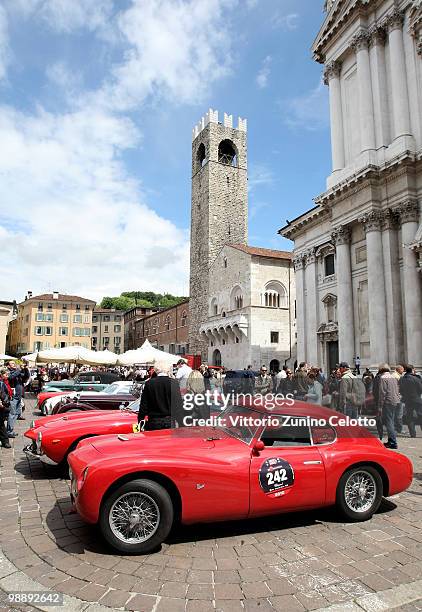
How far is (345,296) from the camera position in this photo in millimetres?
20500

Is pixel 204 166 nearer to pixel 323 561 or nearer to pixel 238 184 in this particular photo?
pixel 238 184

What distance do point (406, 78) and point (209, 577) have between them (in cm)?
2201

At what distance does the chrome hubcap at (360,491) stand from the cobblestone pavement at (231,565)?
0.19 m

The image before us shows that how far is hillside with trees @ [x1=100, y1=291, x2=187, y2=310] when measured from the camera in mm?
99887

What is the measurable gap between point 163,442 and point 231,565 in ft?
4.23

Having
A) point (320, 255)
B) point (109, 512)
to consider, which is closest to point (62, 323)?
point (320, 255)

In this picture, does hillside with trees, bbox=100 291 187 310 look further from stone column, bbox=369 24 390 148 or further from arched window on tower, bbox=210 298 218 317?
stone column, bbox=369 24 390 148

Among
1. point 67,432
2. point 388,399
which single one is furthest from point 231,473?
point 388,399

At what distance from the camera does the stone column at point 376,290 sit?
1798cm

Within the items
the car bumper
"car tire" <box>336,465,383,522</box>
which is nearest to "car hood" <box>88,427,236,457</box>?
"car tire" <box>336,465,383,522</box>

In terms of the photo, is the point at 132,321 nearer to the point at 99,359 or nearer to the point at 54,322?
the point at 54,322

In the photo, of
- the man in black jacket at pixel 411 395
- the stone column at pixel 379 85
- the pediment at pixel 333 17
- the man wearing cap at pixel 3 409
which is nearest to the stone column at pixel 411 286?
the stone column at pixel 379 85

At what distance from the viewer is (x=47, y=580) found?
3.28m

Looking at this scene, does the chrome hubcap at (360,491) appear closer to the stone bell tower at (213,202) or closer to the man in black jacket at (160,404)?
the man in black jacket at (160,404)
